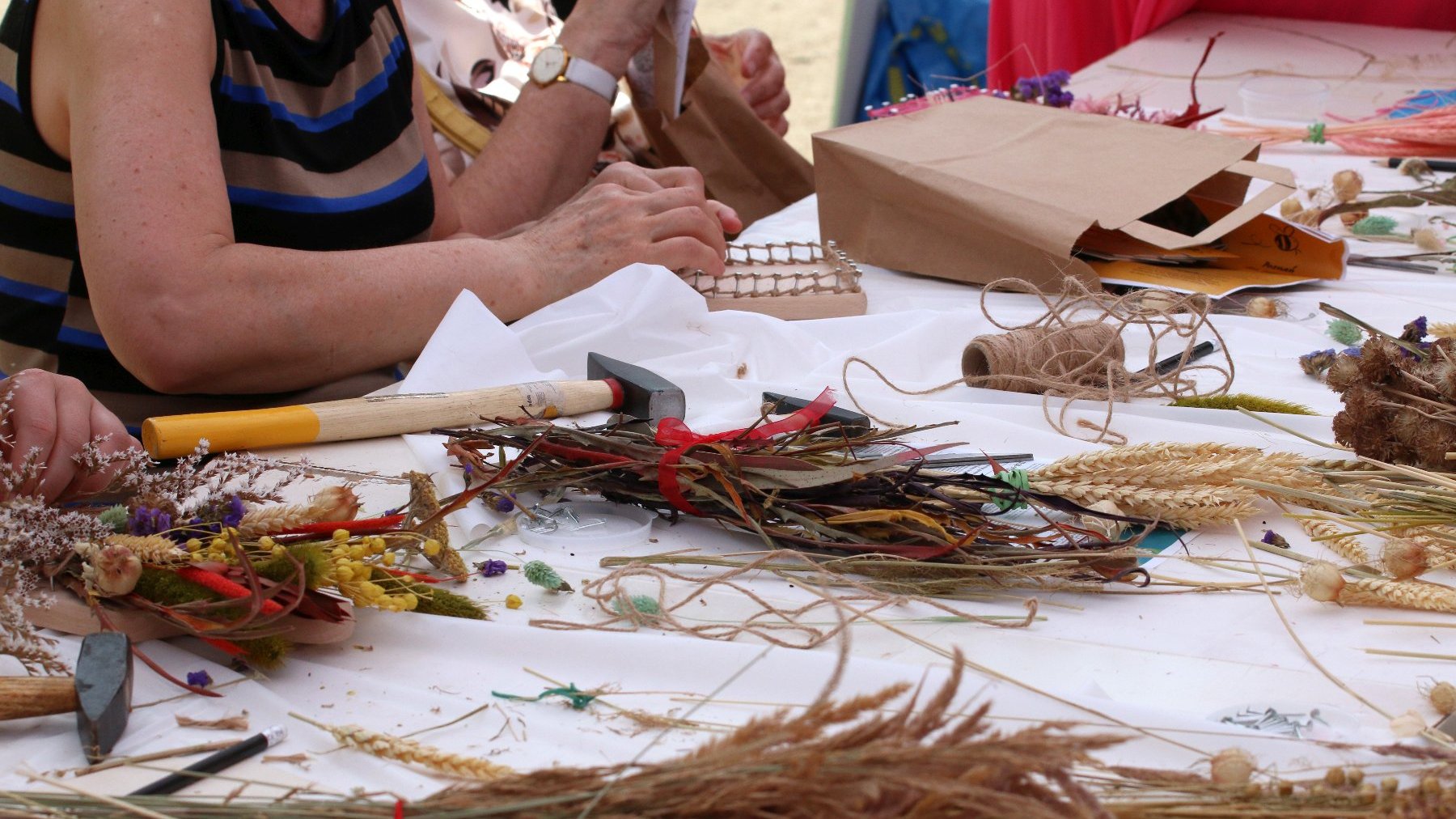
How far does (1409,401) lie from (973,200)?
0.86m

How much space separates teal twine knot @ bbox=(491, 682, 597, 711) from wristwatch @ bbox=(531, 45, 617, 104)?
1.70 m

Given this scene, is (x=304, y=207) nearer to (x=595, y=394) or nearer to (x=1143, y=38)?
(x=595, y=394)

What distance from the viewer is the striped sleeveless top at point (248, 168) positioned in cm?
147

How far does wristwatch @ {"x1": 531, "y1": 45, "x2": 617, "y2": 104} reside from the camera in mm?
2221

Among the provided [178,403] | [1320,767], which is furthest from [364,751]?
[178,403]

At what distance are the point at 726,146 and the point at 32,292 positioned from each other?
143cm

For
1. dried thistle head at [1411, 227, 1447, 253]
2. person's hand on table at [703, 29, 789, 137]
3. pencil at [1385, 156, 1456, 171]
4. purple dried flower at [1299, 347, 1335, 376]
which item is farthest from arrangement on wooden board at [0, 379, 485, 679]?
pencil at [1385, 156, 1456, 171]

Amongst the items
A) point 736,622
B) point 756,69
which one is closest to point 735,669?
point 736,622

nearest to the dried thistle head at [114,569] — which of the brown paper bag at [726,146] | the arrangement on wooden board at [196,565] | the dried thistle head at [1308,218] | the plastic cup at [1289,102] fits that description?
the arrangement on wooden board at [196,565]

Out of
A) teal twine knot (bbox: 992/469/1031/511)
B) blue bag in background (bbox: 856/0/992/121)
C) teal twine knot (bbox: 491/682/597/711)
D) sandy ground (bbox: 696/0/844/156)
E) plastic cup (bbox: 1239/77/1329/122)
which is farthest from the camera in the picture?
sandy ground (bbox: 696/0/844/156)

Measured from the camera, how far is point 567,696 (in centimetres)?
74

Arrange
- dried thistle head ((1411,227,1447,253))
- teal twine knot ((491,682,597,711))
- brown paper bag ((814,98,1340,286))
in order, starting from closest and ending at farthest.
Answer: teal twine knot ((491,682,597,711)), brown paper bag ((814,98,1340,286)), dried thistle head ((1411,227,1447,253))

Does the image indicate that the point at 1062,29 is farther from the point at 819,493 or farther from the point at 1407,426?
the point at 819,493

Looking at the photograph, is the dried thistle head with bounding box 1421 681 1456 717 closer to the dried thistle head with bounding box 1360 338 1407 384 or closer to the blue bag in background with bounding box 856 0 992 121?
the dried thistle head with bounding box 1360 338 1407 384
